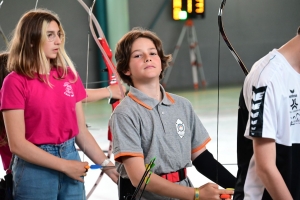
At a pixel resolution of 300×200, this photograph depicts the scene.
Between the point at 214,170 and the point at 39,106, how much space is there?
1.82 ft

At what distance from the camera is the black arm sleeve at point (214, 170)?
61.1 inches

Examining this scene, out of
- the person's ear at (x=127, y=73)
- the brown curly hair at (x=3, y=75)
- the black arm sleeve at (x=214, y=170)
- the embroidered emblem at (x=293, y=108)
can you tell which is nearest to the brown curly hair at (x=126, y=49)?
the person's ear at (x=127, y=73)

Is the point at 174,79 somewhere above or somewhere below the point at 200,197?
below

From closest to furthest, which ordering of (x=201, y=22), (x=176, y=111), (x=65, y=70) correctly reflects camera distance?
(x=176, y=111), (x=65, y=70), (x=201, y=22)

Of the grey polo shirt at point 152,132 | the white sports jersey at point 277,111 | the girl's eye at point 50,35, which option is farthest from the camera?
the girl's eye at point 50,35

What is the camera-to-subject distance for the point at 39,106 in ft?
5.61

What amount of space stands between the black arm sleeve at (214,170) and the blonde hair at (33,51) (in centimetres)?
52

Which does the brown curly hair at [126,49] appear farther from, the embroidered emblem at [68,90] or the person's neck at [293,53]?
the person's neck at [293,53]

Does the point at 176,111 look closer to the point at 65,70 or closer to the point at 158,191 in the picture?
the point at 158,191

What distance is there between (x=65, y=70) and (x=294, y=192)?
3.05ft

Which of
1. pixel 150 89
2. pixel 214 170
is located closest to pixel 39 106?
pixel 150 89

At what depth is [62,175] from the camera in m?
1.76

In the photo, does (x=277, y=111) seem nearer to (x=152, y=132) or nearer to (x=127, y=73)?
(x=152, y=132)

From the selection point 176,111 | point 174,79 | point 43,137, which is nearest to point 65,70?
point 43,137
